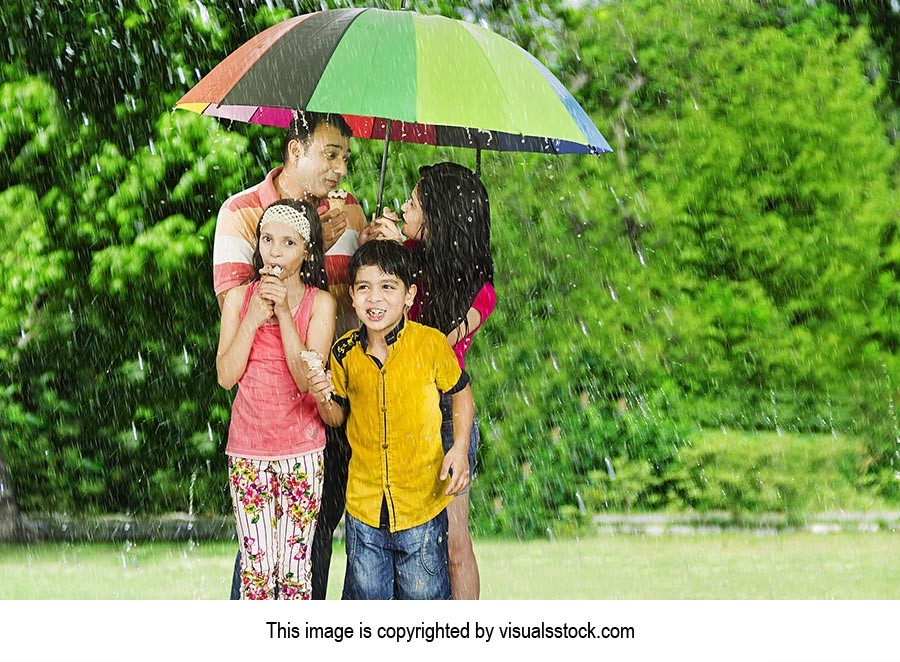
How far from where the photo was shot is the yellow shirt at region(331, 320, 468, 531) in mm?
4305

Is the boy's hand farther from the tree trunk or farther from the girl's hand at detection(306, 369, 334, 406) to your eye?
the tree trunk

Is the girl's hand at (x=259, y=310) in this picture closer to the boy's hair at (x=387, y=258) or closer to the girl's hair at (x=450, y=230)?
the boy's hair at (x=387, y=258)

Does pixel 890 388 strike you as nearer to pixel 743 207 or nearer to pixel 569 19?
pixel 743 207

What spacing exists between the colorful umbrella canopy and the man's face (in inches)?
14.1

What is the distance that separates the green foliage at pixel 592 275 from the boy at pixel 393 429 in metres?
3.40

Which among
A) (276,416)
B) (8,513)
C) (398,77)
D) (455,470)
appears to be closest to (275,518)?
(276,416)

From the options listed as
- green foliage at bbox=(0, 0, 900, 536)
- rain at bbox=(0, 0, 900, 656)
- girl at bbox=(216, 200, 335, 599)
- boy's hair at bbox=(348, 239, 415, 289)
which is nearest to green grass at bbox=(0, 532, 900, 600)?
rain at bbox=(0, 0, 900, 656)

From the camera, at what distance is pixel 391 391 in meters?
4.32

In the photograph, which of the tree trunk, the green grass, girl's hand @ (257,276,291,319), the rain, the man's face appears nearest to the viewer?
girl's hand @ (257,276,291,319)

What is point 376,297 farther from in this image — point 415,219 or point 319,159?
point 319,159

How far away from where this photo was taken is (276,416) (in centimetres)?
434

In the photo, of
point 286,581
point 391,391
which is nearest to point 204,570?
point 286,581

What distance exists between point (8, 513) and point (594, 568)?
4.31 metres

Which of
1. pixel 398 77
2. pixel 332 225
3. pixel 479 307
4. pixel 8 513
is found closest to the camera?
pixel 398 77
